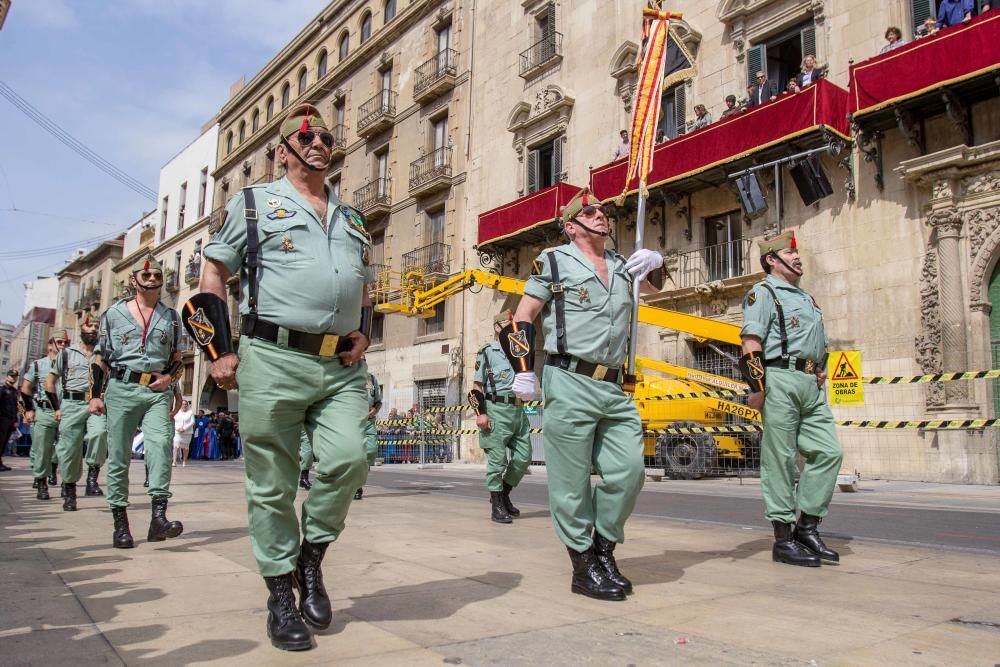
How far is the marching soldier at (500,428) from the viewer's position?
705 cm

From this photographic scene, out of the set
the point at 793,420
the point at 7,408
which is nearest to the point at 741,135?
the point at 793,420

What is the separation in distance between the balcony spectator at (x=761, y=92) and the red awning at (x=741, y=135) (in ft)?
1.93

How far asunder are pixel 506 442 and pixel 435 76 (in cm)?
2200

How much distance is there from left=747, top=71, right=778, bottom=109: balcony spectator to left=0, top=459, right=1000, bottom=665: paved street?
37.6ft

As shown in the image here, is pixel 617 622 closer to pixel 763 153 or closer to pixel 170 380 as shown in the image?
pixel 170 380

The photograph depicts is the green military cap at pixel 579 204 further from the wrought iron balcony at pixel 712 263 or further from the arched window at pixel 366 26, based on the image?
the arched window at pixel 366 26

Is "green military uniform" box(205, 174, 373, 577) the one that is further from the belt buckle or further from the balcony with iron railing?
the balcony with iron railing

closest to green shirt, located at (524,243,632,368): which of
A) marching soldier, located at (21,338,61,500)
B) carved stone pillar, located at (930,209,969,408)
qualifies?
marching soldier, located at (21,338,61,500)

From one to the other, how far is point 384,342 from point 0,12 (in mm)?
21247

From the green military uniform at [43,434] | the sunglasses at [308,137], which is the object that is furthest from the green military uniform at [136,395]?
the green military uniform at [43,434]

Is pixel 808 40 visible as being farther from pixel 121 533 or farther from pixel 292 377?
pixel 292 377

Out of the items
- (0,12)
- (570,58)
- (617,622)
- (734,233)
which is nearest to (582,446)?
(617,622)

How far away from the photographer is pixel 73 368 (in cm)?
830

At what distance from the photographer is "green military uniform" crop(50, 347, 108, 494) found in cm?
755
